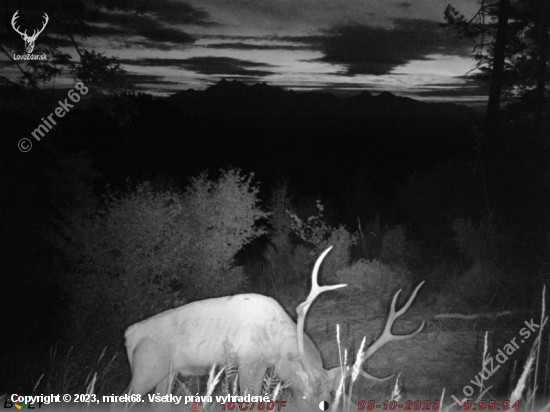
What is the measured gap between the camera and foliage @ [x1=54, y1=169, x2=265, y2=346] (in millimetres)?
7508

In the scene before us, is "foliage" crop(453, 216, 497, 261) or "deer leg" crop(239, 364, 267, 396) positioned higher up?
"foliage" crop(453, 216, 497, 261)

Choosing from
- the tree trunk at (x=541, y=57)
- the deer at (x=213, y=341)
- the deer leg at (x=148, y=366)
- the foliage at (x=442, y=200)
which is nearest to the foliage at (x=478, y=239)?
the foliage at (x=442, y=200)

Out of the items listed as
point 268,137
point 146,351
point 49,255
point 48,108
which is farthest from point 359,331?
point 268,137

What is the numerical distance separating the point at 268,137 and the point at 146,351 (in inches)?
1423

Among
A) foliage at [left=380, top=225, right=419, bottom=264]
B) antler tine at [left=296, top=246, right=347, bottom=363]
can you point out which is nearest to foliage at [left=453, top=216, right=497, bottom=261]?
foliage at [left=380, top=225, right=419, bottom=264]

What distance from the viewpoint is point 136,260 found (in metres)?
7.68

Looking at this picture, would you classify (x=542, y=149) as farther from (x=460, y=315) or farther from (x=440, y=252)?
(x=460, y=315)

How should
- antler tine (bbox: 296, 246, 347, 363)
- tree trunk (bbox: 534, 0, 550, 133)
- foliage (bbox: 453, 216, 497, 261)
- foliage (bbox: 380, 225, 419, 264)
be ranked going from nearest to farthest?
1. antler tine (bbox: 296, 246, 347, 363)
2. foliage (bbox: 453, 216, 497, 261)
3. foliage (bbox: 380, 225, 419, 264)
4. tree trunk (bbox: 534, 0, 550, 133)

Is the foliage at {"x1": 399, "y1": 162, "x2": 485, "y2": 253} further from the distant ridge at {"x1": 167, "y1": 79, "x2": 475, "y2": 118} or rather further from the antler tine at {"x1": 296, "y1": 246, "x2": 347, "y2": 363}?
the antler tine at {"x1": 296, "y1": 246, "x2": 347, "y2": 363}

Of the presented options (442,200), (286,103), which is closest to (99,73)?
(442,200)

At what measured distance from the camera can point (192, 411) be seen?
2.03 meters

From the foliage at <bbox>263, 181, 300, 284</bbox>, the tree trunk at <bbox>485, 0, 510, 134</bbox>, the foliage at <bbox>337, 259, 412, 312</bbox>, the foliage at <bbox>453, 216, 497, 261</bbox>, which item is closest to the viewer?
the foliage at <bbox>337, 259, 412, 312</bbox>

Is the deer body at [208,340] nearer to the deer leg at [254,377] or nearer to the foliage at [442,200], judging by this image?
the deer leg at [254,377]

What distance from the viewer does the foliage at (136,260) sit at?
7508 millimetres
